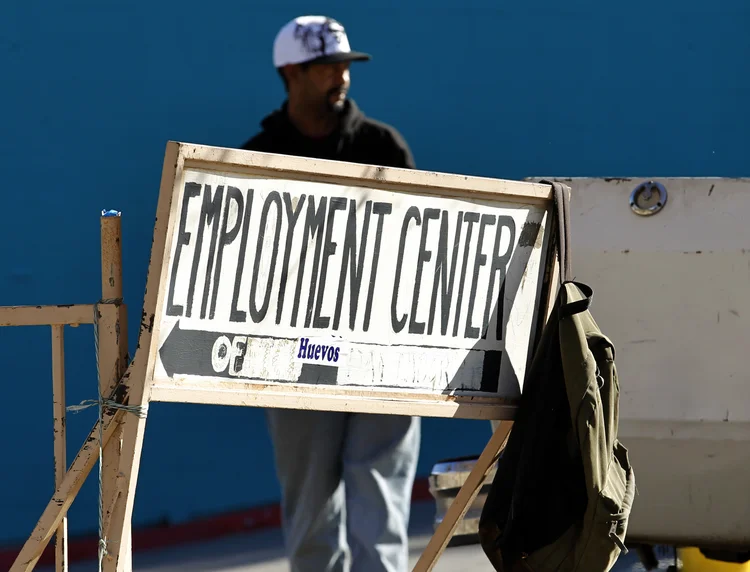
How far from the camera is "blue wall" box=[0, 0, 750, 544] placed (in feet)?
17.2

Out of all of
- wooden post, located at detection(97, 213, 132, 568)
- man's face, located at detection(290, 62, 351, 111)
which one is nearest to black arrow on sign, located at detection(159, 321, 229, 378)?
wooden post, located at detection(97, 213, 132, 568)

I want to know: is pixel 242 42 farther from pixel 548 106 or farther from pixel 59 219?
pixel 548 106

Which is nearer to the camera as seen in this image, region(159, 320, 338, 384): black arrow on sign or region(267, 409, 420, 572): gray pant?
region(159, 320, 338, 384): black arrow on sign

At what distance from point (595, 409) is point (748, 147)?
3.91 meters

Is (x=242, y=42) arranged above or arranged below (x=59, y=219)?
above

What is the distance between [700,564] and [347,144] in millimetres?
1939

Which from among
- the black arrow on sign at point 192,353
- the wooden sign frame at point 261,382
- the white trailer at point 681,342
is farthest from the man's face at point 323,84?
the black arrow on sign at point 192,353

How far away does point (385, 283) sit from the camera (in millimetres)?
2801

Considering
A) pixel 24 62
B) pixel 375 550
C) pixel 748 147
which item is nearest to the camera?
pixel 375 550

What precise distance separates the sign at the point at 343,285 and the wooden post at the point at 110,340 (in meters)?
0.17

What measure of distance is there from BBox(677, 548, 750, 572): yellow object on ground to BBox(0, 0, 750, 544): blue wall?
1.89 metres

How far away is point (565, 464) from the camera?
2795mm

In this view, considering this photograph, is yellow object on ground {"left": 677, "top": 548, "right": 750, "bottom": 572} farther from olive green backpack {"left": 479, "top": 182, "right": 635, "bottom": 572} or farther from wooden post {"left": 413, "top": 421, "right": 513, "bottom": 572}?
wooden post {"left": 413, "top": 421, "right": 513, "bottom": 572}

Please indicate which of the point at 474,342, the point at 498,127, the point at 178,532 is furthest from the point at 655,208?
the point at 178,532
